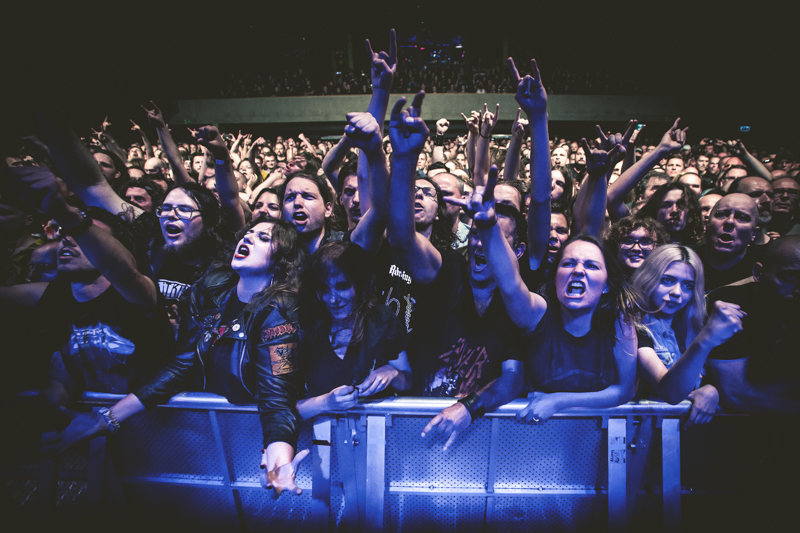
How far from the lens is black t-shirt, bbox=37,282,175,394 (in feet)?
5.59

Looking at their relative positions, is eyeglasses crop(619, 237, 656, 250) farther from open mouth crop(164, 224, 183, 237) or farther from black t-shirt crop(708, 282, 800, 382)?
open mouth crop(164, 224, 183, 237)

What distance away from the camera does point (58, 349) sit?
1.75 meters

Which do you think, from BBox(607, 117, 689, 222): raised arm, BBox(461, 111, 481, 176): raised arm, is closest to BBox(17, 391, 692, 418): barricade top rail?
BBox(607, 117, 689, 222): raised arm

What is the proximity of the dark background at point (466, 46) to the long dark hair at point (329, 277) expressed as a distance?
10.4 m

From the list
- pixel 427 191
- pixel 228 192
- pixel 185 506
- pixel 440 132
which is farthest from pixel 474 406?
pixel 440 132

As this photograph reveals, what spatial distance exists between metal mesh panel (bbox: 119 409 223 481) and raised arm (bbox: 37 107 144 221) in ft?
4.77

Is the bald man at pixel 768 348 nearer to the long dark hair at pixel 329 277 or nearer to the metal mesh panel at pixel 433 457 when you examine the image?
the metal mesh panel at pixel 433 457

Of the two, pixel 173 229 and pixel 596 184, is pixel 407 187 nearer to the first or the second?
pixel 596 184

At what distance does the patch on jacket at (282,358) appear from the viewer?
1.54 meters

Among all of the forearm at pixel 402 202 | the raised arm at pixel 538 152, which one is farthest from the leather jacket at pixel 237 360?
the raised arm at pixel 538 152

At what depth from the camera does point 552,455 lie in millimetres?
1622

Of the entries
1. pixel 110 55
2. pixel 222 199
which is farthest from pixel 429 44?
pixel 222 199

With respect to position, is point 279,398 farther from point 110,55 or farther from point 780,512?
point 110,55

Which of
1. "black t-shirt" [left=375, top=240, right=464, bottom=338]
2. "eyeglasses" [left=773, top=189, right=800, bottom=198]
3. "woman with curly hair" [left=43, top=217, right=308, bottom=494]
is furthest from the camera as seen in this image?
"eyeglasses" [left=773, top=189, right=800, bottom=198]
